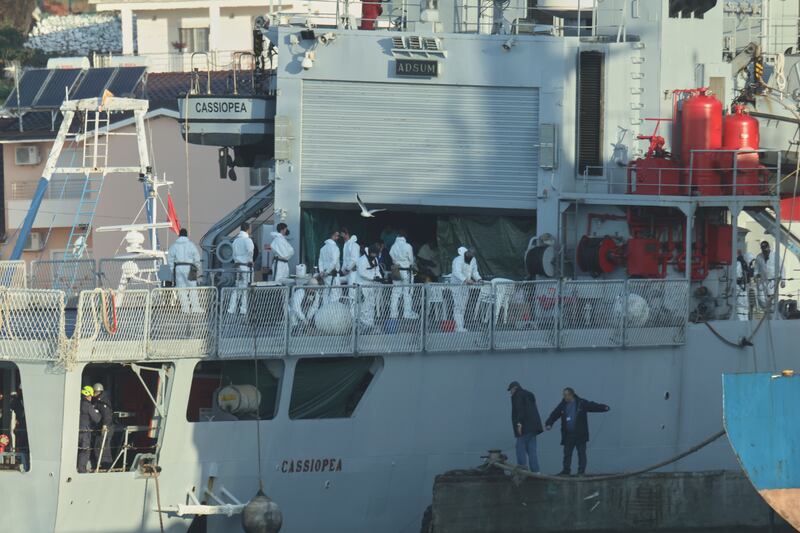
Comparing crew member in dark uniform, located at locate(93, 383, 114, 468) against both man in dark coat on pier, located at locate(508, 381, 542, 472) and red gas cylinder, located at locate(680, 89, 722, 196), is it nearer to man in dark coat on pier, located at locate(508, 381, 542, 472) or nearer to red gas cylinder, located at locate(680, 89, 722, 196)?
man in dark coat on pier, located at locate(508, 381, 542, 472)

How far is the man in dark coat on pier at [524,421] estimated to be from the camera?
826 inches

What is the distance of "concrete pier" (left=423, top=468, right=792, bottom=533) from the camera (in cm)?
2053

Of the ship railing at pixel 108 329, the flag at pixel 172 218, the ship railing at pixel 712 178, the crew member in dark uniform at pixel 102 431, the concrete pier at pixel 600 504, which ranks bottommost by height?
the concrete pier at pixel 600 504

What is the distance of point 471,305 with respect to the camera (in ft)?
73.5

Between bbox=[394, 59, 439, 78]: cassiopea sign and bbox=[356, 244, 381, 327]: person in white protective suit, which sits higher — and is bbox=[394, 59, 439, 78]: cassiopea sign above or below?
above

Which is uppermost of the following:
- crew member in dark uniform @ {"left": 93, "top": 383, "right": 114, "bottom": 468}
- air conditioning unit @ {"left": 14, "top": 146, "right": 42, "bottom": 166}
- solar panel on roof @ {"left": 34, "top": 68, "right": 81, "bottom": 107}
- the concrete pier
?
solar panel on roof @ {"left": 34, "top": 68, "right": 81, "bottom": 107}

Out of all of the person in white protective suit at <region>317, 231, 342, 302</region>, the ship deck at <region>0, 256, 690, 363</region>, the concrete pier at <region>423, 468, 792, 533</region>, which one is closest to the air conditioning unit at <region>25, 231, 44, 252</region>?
the ship deck at <region>0, 256, 690, 363</region>

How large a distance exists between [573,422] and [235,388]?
4.34 m

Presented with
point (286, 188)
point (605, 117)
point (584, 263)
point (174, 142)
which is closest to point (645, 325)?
point (584, 263)

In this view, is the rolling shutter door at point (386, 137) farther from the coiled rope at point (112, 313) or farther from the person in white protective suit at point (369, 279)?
the coiled rope at point (112, 313)

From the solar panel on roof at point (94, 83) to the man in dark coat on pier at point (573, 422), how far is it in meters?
24.9

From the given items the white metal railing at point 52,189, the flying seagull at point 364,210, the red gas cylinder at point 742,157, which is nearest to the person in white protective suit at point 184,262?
the flying seagull at point 364,210

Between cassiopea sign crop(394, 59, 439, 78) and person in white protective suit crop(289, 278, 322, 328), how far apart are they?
4.03m

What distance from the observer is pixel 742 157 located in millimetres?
23984
